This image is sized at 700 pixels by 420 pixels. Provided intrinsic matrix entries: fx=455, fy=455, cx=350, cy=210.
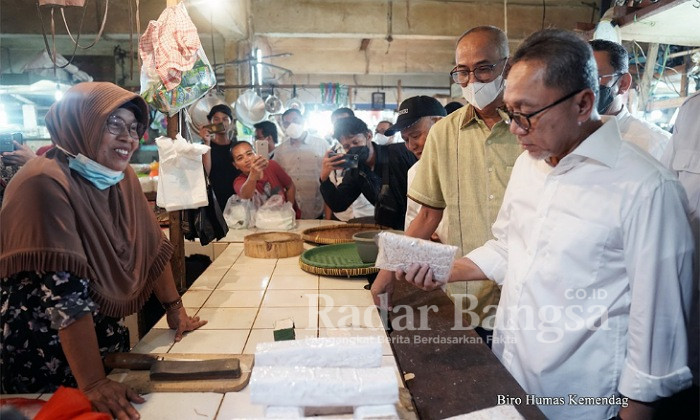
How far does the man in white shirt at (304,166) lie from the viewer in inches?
209

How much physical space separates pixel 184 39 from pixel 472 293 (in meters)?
1.96

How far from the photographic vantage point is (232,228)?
12.5ft

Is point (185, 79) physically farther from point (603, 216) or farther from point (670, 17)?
point (670, 17)

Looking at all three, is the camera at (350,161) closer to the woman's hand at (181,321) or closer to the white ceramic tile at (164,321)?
the white ceramic tile at (164,321)

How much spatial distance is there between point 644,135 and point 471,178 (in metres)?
1.15

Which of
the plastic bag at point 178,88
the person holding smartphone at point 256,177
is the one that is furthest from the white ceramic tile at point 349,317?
the person holding smartphone at point 256,177

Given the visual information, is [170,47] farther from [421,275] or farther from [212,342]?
[421,275]


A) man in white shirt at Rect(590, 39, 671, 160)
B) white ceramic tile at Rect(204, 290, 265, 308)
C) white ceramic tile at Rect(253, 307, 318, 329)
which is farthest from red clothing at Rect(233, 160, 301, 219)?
man in white shirt at Rect(590, 39, 671, 160)

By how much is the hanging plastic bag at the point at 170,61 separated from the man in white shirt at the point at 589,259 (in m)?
1.71

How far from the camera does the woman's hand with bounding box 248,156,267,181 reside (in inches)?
147

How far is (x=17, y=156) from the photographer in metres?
2.46

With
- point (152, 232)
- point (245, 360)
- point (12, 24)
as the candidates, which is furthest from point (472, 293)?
point (12, 24)

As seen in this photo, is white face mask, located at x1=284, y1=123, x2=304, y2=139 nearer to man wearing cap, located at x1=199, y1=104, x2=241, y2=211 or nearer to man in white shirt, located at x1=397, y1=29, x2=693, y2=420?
man wearing cap, located at x1=199, y1=104, x2=241, y2=211

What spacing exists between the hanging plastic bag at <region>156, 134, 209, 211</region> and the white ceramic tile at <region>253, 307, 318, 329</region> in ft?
2.71
